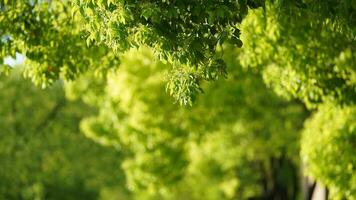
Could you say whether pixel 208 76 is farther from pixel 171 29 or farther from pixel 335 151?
pixel 335 151

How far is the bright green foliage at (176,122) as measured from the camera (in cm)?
2242

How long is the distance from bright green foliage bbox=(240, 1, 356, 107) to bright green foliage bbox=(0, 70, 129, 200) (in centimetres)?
2448

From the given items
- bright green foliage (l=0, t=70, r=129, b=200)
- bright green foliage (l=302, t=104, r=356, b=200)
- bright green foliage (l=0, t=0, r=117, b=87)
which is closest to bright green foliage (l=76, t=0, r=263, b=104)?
bright green foliage (l=0, t=0, r=117, b=87)

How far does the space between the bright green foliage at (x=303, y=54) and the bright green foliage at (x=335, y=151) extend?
1172 millimetres

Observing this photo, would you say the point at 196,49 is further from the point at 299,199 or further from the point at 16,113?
the point at 299,199

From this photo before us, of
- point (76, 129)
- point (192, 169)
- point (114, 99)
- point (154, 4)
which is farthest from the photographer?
point (76, 129)

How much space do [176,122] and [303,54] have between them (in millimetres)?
10824

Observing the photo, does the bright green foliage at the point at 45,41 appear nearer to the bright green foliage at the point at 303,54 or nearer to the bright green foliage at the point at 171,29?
the bright green foliage at the point at 171,29

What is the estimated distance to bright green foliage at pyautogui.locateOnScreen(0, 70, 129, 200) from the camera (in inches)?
1399

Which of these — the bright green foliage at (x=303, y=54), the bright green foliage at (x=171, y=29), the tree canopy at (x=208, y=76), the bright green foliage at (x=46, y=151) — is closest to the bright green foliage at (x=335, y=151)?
the tree canopy at (x=208, y=76)

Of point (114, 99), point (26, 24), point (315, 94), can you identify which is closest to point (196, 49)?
point (26, 24)

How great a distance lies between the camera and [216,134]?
28.1 m

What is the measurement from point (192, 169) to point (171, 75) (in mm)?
23374

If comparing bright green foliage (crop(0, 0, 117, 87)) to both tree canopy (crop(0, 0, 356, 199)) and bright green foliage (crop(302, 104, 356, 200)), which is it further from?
bright green foliage (crop(302, 104, 356, 200))
